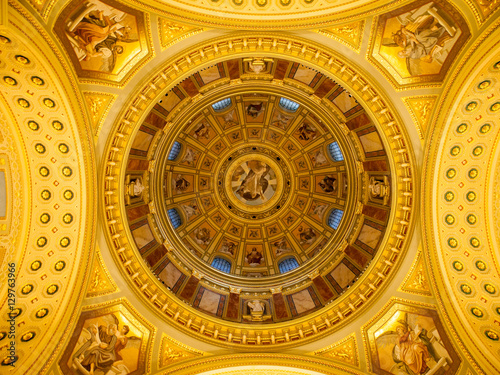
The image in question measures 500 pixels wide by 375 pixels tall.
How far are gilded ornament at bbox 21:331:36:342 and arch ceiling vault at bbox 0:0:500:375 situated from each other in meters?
0.14

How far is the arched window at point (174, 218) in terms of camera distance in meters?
24.0

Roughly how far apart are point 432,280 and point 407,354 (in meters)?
3.77

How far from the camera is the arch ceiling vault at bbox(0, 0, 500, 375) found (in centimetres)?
1284

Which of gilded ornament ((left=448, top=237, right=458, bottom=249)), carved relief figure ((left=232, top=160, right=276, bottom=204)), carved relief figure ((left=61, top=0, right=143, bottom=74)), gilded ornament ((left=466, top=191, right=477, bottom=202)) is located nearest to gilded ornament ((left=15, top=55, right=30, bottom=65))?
carved relief figure ((left=61, top=0, right=143, bottom=74))

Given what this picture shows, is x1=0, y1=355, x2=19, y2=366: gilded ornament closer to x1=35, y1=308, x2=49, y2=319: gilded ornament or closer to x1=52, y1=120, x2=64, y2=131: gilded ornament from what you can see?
x1=35, y1=308, x2=49, y2=319: gilded ornament

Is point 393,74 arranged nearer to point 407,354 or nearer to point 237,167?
point 407,354

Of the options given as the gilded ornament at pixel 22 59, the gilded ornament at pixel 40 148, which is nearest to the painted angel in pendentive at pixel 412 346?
the gilded ornament at pixel 40 148

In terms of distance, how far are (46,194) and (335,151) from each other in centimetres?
1801

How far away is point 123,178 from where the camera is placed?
16391 mm

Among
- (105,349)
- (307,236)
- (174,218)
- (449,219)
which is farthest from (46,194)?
(449,219)

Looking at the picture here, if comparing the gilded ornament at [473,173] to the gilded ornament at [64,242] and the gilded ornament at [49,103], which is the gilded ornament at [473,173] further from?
the gilded ornament at [64,242]

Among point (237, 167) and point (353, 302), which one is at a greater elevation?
point (237, 167)

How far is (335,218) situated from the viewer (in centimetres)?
2423

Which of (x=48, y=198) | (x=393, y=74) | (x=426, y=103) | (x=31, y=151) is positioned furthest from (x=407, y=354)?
(x=31, y=151)
